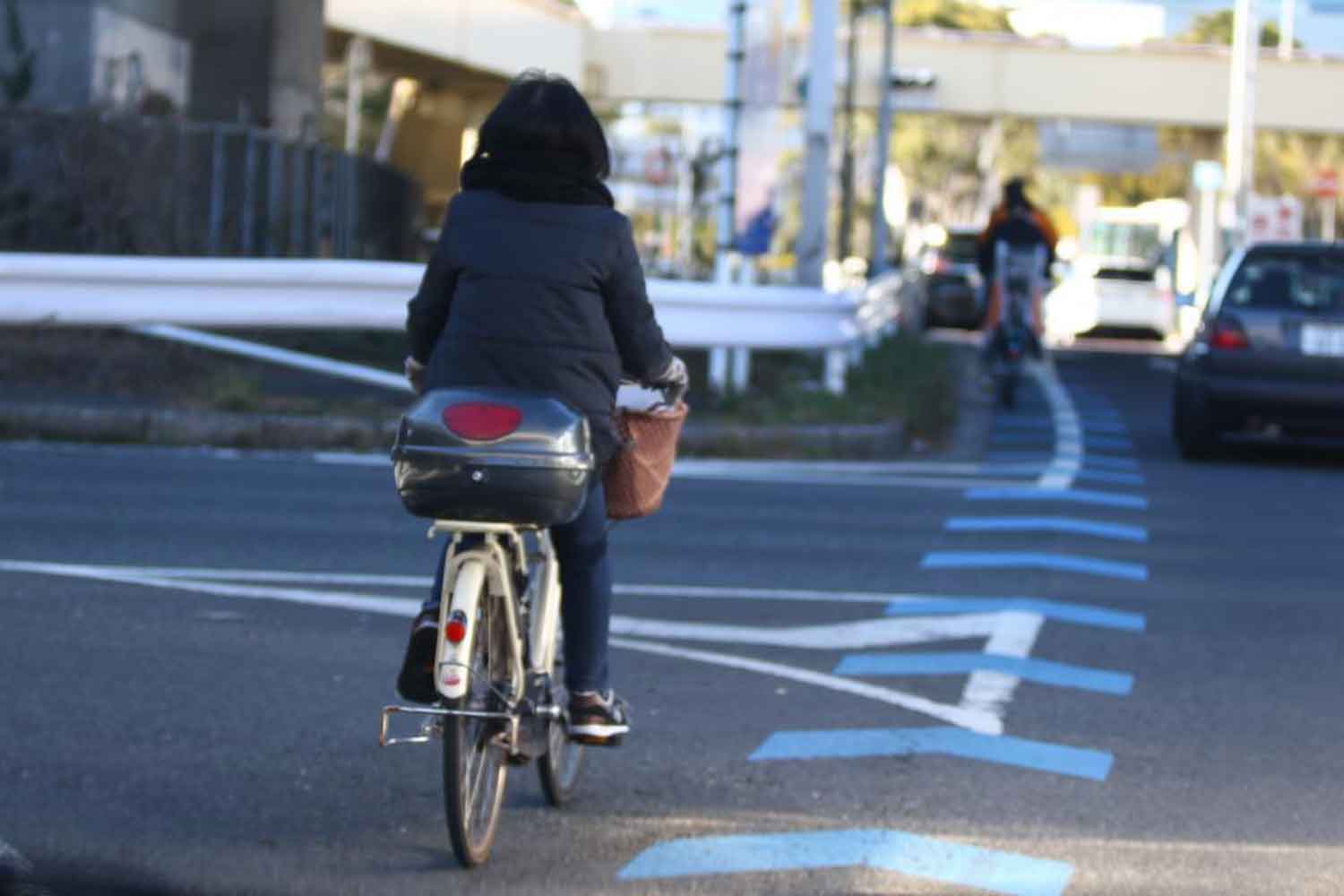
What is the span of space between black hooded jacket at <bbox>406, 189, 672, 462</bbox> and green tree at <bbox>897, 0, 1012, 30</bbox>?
88.3 m

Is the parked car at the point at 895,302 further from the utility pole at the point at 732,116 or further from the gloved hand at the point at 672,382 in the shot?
the gloved hand at the point at 672,382

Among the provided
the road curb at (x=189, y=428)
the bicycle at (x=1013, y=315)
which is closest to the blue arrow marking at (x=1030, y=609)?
the road curb at (x=189, y=428)

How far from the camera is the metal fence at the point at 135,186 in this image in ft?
61.9

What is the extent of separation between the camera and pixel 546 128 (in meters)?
5.73

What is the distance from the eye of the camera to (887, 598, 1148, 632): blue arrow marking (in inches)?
377

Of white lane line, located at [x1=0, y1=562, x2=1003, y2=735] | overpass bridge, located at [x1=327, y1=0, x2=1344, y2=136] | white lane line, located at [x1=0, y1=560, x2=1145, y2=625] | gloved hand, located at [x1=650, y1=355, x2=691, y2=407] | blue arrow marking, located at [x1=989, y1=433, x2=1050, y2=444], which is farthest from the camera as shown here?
overpass bridge, located at [x1=327, y1=0, x2=1344, y2=136]

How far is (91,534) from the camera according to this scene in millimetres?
10844

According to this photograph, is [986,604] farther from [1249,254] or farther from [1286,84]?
[1286,84]

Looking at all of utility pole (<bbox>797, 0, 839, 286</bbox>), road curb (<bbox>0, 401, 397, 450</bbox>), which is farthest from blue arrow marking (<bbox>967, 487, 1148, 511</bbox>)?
utility pole (<bbox>797, 0, 839, 286</bbox>)

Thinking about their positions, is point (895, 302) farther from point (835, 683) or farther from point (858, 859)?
point (858, 859)

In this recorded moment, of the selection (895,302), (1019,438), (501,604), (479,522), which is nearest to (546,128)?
(479,522)

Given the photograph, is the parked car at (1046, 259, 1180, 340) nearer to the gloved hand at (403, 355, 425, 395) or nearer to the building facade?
the building facade

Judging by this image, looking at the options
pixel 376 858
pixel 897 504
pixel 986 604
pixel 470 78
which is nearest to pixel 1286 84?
pixel 470 78

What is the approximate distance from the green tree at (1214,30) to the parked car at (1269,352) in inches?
3404
